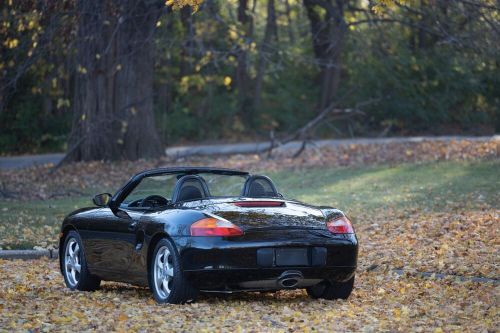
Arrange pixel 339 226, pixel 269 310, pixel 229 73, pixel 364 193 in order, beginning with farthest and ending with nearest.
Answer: pixel 229 73
pixel 364 193
pixel 339 226
pixel 269 310

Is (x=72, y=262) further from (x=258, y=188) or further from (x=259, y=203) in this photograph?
(x=259, y=203)

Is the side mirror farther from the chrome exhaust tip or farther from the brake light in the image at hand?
the chrome exhaust tip

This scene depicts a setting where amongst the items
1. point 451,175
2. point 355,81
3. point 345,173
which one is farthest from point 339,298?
point 355,81

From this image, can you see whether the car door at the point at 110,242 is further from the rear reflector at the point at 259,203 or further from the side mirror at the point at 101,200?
the rear reflector at the point at 259,203

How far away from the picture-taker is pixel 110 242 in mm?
10398

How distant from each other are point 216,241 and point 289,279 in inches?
27.9

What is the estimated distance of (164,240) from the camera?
938 cm

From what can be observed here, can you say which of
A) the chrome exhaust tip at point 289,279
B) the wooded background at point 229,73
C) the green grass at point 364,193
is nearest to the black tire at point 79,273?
the chrome exhaust tip at point 289,279

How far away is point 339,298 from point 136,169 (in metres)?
15.7

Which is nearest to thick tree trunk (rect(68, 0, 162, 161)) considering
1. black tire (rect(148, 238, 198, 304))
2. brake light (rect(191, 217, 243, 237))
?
black tire (rect(148, 238, 198, 304))

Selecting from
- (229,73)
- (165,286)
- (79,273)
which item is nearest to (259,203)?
(165,286)

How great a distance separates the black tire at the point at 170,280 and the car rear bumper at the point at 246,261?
0.07 m

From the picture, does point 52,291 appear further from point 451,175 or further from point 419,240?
point 451,175

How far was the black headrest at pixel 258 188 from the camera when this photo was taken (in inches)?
399
